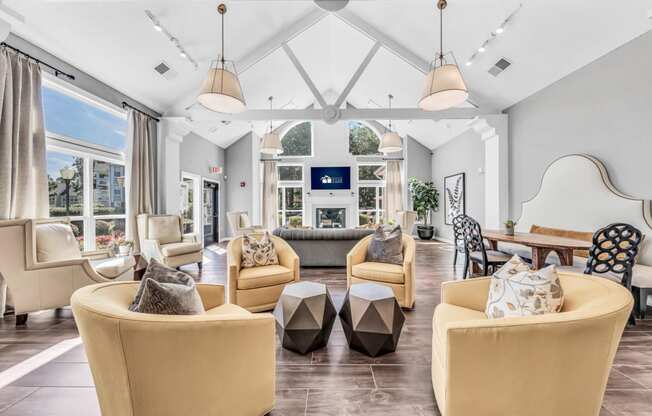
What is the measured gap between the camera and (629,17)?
3.18m

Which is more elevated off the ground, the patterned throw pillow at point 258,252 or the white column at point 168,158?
the white column at point 168,158

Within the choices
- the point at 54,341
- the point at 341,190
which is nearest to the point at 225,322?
the point at 54,341

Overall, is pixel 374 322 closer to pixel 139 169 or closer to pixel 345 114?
pixel 345 114

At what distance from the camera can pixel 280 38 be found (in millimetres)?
5465

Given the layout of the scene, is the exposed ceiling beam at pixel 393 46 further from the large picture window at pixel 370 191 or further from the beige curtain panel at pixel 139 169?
the large picture window at pixel 370 191

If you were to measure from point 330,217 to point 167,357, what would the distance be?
867cm

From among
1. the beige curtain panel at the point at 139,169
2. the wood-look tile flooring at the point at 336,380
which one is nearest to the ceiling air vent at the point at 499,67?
the wood-look tile flooring at the point at 336,380

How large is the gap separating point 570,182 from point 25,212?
21.7ft

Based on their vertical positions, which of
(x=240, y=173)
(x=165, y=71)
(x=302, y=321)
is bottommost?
Result: (x=302, y=321)

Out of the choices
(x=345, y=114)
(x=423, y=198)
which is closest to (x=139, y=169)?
(x=345, y=114)

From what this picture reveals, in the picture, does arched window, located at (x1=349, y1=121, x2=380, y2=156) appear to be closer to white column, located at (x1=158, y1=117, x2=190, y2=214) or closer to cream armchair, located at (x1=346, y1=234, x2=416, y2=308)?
white column, located at (x1=158, y1=117, x2=190, y2=214)

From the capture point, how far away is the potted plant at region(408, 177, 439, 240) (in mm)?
9016

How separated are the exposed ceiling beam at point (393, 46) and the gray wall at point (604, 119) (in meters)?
0.84

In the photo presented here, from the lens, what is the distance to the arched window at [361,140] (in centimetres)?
994
